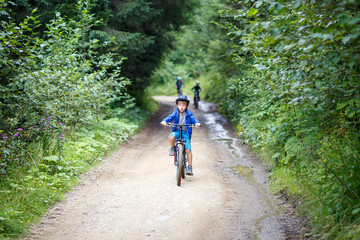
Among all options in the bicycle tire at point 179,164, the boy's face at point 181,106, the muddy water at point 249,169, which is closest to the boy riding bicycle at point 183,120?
the boy's face at point 181,106

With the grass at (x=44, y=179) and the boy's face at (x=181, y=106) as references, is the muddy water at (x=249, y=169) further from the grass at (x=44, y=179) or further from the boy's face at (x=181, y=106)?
the grass at (x=44, y=179)

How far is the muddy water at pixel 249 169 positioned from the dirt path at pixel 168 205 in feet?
0.05

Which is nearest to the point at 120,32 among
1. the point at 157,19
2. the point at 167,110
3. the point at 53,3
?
the point at 53,3

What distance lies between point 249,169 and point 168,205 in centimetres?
363

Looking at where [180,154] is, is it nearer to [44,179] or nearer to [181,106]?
[181,106]

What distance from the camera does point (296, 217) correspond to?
17.9 ft

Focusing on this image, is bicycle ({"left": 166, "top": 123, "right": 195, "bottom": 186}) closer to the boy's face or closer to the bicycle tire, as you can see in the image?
the bicycle tire

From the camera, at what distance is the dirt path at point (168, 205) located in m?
5.02

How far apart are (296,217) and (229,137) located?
27.5 ft

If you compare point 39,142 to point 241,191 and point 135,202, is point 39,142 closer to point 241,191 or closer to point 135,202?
point 135,202

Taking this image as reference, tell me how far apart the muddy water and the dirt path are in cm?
2

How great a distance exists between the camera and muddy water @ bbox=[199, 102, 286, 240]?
5302 mm

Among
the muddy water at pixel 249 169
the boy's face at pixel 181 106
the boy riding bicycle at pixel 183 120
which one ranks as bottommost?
the muddy water at pixel 249 169

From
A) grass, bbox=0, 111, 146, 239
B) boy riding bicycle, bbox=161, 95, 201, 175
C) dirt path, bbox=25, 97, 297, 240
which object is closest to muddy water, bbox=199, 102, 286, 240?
dirt path, bbox=25, 97, 297, 240
